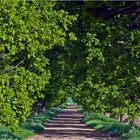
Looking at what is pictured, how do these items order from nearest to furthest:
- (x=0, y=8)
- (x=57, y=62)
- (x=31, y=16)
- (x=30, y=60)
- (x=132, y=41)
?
(x=0, y=8)
(x=31, y=16)
(x=30, y=60)
(x=132, y=41)
(x=57, y=62)

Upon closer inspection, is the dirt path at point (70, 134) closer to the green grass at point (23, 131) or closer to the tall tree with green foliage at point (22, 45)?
the green grass at point (23, 131)

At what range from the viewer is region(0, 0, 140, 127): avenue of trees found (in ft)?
57.0

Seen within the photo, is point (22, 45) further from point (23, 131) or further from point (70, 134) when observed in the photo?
point (70, 134)

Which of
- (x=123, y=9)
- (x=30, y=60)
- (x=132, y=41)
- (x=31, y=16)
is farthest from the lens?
(x=132, y=41)

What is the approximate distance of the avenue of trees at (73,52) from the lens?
57.0 ft

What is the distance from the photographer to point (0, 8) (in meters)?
17.2

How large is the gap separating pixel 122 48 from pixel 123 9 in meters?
11.3

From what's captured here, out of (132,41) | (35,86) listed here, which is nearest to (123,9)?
(35,86)

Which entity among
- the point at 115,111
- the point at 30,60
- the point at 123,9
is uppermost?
the point at 123,9

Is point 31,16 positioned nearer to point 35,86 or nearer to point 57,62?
point 35,86

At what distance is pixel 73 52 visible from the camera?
2802cm

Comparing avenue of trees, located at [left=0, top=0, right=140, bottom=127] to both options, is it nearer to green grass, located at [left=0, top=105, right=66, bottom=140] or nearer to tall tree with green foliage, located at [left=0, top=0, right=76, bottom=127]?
tall tree with green foliage, located at [left=0, top=0, right=76, bottom=127]

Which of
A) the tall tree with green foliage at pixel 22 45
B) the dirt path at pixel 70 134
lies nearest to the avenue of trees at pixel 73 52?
the tall tree with green foliage at pixel 22 45

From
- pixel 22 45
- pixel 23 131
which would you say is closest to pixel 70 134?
pixel 23 131
